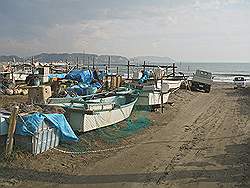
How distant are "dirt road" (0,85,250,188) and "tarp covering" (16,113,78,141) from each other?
44.6 inches

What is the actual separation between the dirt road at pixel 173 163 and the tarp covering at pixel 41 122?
113cm

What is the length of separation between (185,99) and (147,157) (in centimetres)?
1289

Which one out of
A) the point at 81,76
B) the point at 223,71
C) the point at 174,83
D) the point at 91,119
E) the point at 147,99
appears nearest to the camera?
the point at 91,119

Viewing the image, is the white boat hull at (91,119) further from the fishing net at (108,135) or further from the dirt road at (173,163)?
the dirt road at (173,163)

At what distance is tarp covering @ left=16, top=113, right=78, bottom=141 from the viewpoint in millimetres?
8344

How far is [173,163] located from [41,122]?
3.64 m

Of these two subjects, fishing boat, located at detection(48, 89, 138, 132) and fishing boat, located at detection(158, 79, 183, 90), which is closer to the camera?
fishing boat, located at detection(48, 89, 138, 132)

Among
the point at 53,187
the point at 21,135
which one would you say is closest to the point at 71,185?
the point at 53,187

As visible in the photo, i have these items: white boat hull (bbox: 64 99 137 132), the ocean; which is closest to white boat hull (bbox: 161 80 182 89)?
white boat hull (bbox: 64 99 137 132)

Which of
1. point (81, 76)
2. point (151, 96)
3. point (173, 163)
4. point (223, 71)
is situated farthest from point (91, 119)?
point (223, 71)

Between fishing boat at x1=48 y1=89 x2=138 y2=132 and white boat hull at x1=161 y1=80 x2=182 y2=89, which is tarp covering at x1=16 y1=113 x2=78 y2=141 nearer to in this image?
fishing boat at x1=48 y1=89 x2=138 y2=132

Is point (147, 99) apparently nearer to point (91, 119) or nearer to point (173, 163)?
Answer: point (91, 119)

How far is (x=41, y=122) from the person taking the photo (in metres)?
8.53

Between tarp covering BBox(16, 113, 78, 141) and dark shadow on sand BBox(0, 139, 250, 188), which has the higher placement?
tarp covering BBox(16, 113, 78, 141)
